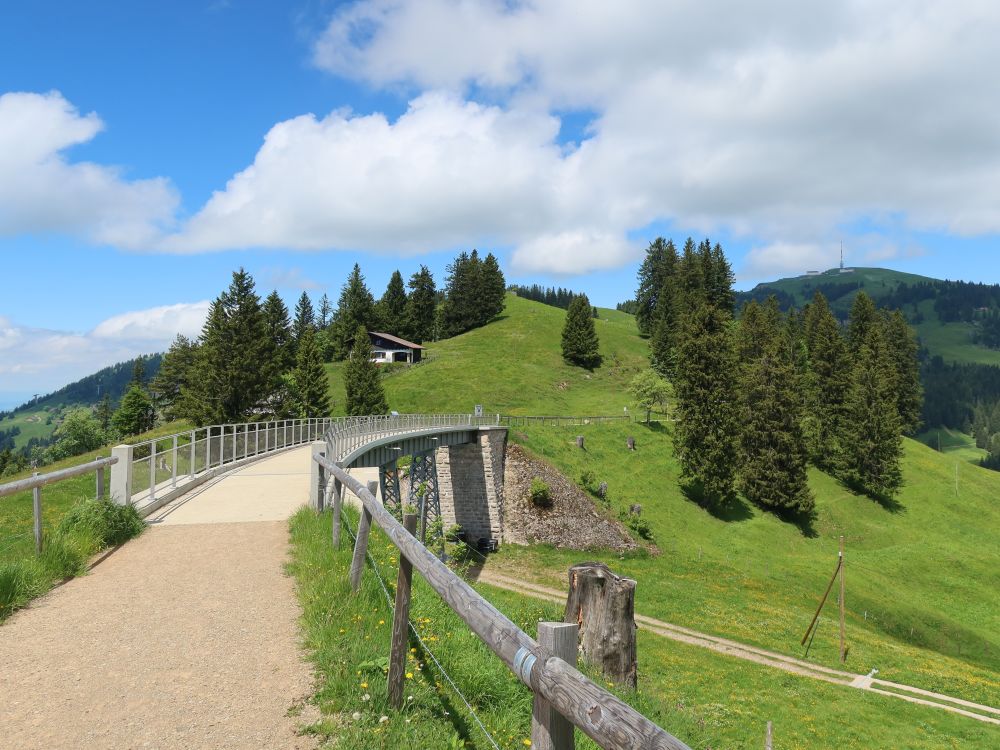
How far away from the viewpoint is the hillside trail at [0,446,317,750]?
4.62 meters

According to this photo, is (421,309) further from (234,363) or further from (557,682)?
(557,682)

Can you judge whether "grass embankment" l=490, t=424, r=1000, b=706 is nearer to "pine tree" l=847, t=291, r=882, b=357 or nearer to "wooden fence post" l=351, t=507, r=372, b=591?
"wooden fence post" l=351, t=507, r=372, b=591

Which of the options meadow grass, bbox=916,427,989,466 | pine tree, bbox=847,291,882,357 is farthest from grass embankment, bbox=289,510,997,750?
meadow grass, bbox=916,427,989,466

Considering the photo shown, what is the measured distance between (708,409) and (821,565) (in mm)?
13941

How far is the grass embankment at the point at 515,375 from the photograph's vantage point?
240 ft

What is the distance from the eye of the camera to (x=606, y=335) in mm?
105812

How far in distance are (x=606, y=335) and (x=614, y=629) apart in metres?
100

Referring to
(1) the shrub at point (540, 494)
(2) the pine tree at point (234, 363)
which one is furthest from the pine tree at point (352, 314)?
(1) the shrub at point (540, 494)

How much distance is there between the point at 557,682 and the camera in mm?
2451

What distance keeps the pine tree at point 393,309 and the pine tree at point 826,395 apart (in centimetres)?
6572

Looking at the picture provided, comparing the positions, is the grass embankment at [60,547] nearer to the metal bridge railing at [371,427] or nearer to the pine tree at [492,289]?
the metal bridge railing at [371,427]

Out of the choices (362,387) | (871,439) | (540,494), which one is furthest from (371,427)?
(871,439)

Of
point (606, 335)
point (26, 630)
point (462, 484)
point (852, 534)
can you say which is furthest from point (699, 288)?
point (26, 630)

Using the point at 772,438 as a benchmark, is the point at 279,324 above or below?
above
